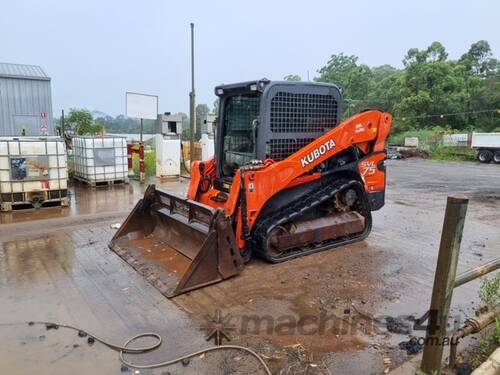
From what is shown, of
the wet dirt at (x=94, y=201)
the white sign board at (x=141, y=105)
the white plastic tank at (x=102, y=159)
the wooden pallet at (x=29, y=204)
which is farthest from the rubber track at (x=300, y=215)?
the white sign board at (x=141, y=105)

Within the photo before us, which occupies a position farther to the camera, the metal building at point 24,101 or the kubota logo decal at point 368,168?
the metal building at point 24,101

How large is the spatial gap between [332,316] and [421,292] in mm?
1150

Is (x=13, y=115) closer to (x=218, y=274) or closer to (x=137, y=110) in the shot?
(x=137, y=110)

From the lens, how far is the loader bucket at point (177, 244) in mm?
4203

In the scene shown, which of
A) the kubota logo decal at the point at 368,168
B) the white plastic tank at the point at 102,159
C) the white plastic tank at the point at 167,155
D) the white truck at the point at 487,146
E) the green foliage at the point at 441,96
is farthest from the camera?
the green foliage at the point at 441,96

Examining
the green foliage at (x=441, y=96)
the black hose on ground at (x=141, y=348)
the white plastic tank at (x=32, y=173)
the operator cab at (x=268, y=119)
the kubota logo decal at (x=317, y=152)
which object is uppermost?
the green foliage at (x=441, y=96)

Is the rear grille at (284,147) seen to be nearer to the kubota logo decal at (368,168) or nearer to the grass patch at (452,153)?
the kubota logo decal at (368,168)

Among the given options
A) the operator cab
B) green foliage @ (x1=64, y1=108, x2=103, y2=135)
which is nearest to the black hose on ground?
the operator cab

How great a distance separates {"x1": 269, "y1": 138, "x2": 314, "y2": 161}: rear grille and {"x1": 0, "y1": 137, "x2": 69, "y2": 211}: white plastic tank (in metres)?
5.06

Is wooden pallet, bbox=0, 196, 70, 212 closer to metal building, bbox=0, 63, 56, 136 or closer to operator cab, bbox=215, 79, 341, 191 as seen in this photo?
operator cab, bbox=215, 79, 341, 191

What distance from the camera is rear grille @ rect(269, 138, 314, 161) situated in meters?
5.21

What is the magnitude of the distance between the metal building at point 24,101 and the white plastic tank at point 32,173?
22.2 feet

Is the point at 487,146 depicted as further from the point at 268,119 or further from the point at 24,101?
the point at 24,101

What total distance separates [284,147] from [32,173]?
533 cm
